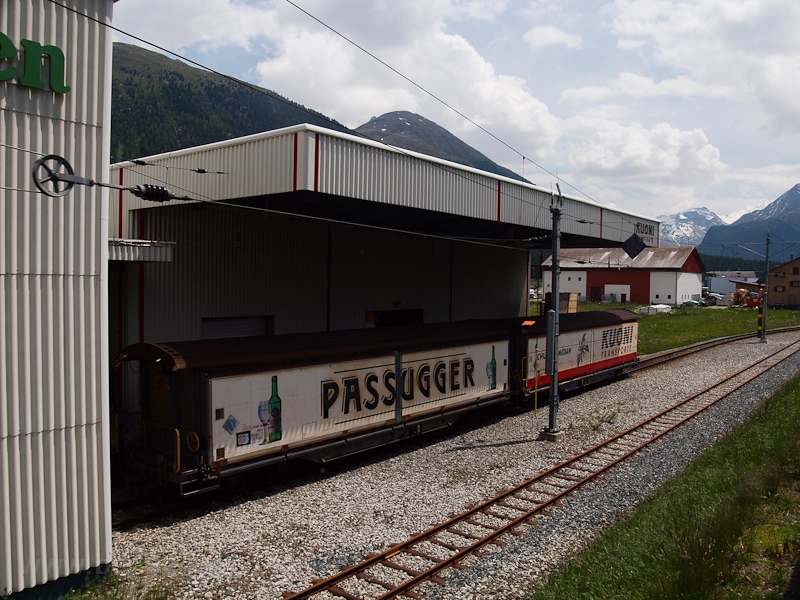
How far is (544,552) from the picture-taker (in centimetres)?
913

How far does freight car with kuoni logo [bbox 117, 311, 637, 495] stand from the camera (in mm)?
10602

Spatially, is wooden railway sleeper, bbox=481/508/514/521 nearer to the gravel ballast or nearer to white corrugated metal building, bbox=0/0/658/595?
the gravel ballast

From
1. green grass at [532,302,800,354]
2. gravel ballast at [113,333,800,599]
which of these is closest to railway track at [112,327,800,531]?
gravel ballast at [113,333,800,599]

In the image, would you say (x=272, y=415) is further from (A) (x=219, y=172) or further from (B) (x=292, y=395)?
(A) (x=219, y=172)

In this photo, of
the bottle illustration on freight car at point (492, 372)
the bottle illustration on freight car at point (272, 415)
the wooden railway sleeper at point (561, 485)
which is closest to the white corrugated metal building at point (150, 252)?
the bottle illustration on freight car at point (272, 415)

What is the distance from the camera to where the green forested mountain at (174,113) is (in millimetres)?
119812

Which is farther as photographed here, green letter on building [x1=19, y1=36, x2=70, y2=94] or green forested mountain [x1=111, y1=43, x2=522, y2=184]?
green forested mountain [x1=111, y1=43, x2=522, y2=184]

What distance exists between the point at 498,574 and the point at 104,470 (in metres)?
5.54

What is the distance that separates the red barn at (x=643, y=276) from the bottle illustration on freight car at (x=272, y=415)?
60.5 m

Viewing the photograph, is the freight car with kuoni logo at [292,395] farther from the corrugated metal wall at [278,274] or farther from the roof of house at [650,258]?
the roof of house at [650,258]

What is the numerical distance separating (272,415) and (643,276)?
69.7 metres

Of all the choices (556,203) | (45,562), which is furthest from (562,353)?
(45,562)

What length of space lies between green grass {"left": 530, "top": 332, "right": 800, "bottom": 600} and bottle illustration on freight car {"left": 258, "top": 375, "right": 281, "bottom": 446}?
229 inches

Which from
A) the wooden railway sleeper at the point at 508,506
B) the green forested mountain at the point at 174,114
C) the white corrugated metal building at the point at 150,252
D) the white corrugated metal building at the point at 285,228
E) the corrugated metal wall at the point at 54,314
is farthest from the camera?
the green forested mountain at the point at 174,114
